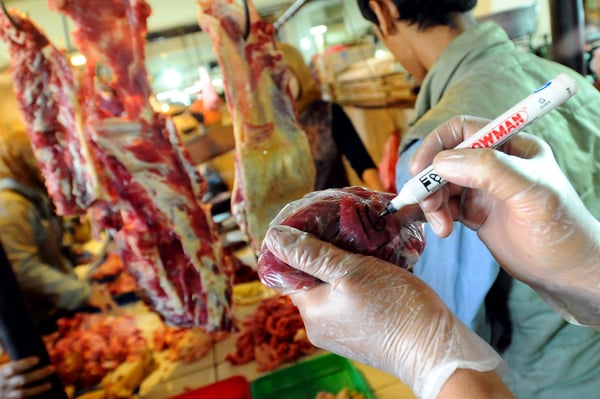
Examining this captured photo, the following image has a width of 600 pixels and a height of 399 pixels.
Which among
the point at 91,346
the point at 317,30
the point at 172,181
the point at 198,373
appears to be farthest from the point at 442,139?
the point at 91,346

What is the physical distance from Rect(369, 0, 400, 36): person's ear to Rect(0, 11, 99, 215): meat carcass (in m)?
1.13

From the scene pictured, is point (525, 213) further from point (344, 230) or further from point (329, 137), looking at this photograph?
point (329, 137)

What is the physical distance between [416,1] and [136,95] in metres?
1.07

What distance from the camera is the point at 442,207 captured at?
2.86ft

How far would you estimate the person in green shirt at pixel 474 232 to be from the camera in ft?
3.46

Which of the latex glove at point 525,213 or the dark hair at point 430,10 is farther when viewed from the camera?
the dark hair at point 430,10

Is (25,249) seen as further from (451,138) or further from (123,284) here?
(451,138)

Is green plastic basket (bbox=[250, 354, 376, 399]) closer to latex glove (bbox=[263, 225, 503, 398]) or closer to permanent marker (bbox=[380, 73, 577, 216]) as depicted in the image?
latex glove (bbox=[263, 225, 503, 398])

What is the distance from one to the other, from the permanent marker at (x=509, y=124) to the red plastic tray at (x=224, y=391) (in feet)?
4.26

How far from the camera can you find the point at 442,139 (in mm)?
893

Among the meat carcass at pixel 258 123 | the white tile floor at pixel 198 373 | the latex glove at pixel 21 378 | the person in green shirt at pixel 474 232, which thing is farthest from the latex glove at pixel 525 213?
the latex glove at pixel 21 378

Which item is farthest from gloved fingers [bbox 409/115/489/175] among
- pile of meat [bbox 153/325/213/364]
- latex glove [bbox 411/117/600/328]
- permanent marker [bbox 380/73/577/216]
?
pile of meat [bbox 153/325/213/364]

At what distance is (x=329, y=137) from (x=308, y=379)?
4.50 feet

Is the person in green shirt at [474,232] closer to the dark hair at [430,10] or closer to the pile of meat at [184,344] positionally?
the dark hair at [430,10]
